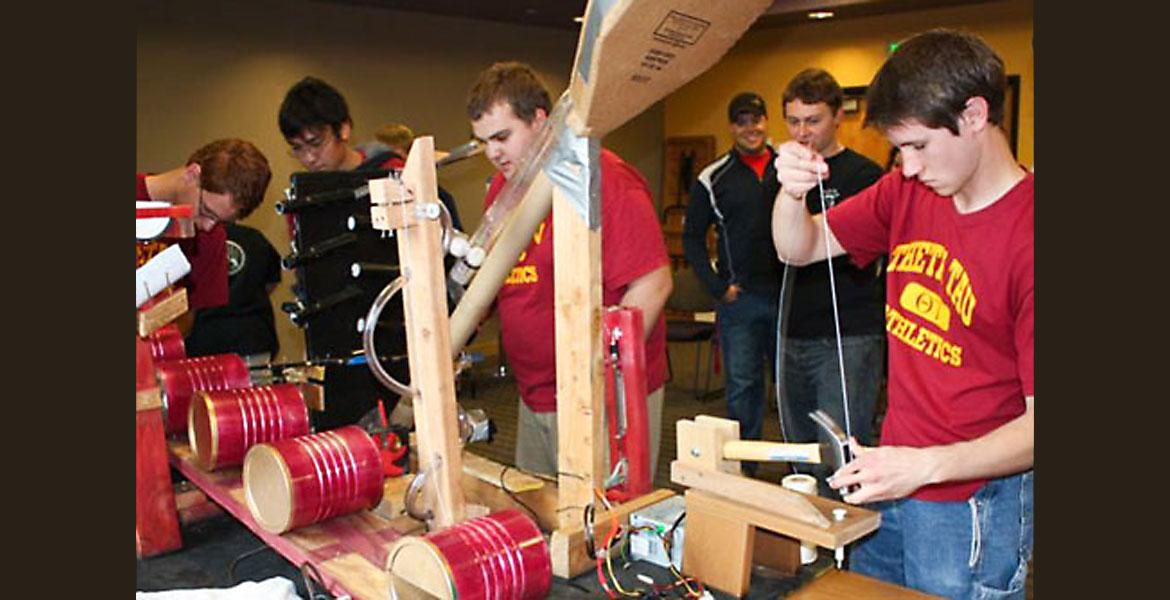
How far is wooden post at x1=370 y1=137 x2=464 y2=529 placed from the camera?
1.57 metres

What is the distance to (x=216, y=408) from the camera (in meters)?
1.91

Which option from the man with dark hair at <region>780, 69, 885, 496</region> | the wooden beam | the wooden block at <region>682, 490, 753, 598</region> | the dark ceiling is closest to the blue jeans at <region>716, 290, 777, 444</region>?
the man with dark hair at <region>780, 69, 885, 496</region>

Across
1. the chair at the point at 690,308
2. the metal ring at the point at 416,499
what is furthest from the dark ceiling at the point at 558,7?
the metal ring at the point at 416,499

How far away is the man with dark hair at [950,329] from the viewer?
1422mm

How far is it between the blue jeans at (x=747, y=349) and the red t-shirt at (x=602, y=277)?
1458 mm

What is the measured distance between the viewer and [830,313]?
310 centimetres

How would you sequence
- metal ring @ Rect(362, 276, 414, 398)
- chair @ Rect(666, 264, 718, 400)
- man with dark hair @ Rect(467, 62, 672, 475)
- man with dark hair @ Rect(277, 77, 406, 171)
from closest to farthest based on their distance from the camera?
metal ring @ Rect(362, 276, 414, 398), man with dark hair @ Rect(467, 62, 672, 475), man with dark hair @ Rect(277, 77, 406, 171), chair @ Rect(666, 264, 718, 400)

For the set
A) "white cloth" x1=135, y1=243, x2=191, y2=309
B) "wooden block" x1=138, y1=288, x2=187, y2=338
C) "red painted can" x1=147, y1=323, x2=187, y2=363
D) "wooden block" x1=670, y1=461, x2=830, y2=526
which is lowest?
"wooden block" x1=670, y1=461, x2=830, y2=526

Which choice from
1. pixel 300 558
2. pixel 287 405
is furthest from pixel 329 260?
pixel 300 558

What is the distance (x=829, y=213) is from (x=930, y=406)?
0.45m

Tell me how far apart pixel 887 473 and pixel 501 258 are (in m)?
0.73

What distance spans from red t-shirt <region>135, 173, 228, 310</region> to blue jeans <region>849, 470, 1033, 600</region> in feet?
6.31

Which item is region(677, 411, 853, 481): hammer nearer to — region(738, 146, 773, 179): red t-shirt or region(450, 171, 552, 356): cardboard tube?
region(450, 171, 552, 356): cardboard tube

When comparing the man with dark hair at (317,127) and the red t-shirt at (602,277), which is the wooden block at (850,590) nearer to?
the red t-shirt at (602,277)
